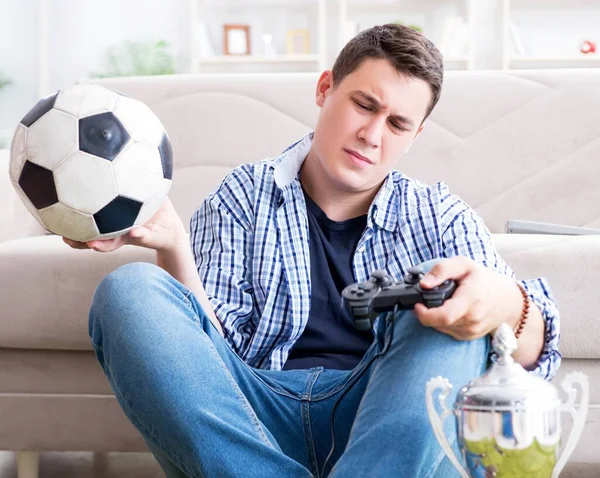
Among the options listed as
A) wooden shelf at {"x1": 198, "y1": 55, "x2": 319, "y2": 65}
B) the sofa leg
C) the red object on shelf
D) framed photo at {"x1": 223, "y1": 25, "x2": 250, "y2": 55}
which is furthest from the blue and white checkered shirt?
the red object on shelf

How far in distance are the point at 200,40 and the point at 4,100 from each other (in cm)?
104


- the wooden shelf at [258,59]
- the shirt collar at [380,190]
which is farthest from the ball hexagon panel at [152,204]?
the wooden shelf at [258,59]

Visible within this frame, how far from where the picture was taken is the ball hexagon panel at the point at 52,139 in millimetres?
1096

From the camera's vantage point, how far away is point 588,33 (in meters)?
4.30

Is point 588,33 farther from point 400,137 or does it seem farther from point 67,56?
point 400,137

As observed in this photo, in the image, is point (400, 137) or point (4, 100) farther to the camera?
point (4, 100)

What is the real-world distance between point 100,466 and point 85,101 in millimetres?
1092

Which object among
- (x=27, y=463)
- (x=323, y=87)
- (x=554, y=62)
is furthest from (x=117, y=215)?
(x=554, y=62)

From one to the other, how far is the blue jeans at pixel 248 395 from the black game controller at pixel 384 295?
102 mm

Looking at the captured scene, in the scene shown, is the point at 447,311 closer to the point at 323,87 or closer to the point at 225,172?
the point at 323,87

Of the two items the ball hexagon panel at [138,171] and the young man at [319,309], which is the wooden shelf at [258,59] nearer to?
the young man at [319,309]

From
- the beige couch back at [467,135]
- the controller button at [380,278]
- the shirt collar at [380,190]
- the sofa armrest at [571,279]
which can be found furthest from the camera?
the beige couch back at [467,135]

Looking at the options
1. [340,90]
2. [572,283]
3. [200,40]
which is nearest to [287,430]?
[340,90]

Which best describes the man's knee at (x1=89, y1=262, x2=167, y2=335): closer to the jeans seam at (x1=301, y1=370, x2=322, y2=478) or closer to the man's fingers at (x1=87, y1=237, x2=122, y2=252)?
the man's fingers at (x1=87, y1=237, x2=122, y2=252)
